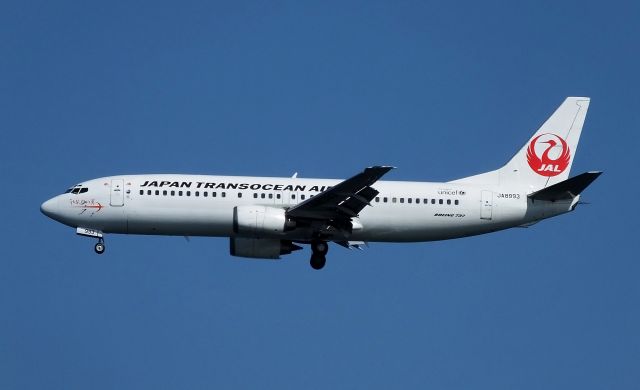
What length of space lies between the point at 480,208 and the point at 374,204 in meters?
5.58

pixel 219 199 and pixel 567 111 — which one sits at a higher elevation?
pixel 567 111

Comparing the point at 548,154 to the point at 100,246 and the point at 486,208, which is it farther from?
the point at 100,246

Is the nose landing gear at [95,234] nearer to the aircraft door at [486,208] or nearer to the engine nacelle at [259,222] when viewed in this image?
the engine nacelle at [259,222]

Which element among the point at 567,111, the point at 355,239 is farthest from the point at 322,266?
the point at 567,111

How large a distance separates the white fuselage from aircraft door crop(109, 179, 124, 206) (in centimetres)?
5

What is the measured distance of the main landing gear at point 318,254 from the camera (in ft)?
205

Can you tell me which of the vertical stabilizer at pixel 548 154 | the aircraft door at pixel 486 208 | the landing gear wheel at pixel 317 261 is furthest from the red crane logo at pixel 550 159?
the landing gear wheel at pixel 317 261

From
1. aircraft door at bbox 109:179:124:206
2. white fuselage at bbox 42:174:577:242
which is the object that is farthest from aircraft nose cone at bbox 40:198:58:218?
aircraft door at bbox 109:179:124:206

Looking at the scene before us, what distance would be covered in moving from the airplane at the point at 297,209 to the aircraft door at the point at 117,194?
0.05m

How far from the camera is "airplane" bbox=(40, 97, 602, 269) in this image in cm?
6069

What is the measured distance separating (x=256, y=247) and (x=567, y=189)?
1631 centimetres

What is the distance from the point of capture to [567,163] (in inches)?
2586

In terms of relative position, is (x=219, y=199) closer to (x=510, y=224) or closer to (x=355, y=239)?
(x=355, y=239)

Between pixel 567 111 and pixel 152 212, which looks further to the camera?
pixel 567 111
